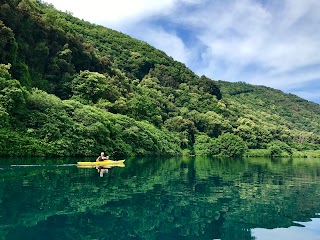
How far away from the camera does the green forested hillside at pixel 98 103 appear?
141ft

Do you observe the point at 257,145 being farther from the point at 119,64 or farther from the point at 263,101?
the point at 263,101

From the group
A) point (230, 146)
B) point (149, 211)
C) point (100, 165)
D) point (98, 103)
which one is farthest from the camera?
point (230, 146)

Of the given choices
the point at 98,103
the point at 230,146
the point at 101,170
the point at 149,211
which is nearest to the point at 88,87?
the point at 98,103

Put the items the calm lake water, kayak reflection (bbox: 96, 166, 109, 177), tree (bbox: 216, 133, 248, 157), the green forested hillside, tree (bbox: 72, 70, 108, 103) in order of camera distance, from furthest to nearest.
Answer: tree (bbox: 216, 133, 248, 157) → tree (bbox: 72, 70, 108, 103) → the green forested hillside → kayak reflection (bbox: 96, 166, 109, 177) → the calm lake water

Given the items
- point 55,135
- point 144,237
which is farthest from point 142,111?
point 144,237

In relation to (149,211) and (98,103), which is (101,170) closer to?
(149,211)

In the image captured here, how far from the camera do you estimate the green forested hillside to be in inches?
1688

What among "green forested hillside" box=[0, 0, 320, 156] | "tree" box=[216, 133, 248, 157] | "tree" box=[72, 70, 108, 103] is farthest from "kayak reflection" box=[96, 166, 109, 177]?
"tree" box=[216, 133, 248, 157]

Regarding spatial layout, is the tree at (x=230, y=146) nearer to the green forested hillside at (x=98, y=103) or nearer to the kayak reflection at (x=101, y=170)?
the green forested hillside at (x=98, y=103)

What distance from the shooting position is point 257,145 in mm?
102188

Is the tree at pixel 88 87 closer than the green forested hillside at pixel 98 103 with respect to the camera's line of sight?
No

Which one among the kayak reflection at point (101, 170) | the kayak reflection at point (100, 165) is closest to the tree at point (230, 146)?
the kayak reflection at point (100, 165)

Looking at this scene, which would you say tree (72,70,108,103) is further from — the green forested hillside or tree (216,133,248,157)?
tree (216,133,248,157)

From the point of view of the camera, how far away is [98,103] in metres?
62.2
